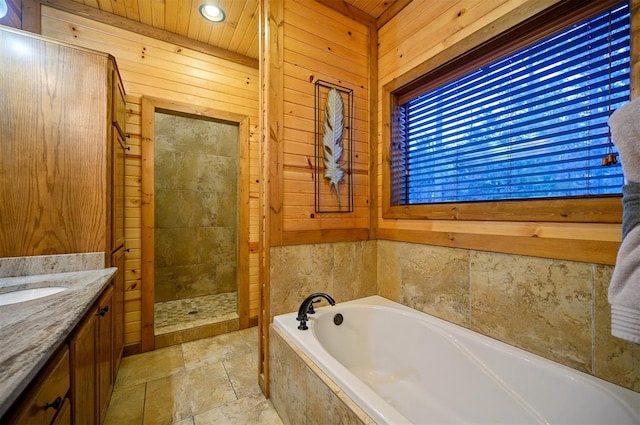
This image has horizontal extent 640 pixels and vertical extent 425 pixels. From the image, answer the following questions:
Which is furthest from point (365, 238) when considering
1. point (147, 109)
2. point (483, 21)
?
point (147, 109)

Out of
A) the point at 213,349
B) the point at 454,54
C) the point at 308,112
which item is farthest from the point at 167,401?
the point at 454,54

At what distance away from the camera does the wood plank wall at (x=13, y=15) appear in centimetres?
181

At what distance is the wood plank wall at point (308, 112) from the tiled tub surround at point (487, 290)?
0.15 meters

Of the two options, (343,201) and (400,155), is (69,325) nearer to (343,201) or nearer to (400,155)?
(343,201)

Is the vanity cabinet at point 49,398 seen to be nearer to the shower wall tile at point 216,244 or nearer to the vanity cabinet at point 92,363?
the vanity cabinet at point 92,363

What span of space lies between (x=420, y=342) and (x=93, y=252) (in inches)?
79.7

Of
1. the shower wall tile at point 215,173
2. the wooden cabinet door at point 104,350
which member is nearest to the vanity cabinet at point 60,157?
the wooden cabinet door at point 104,350

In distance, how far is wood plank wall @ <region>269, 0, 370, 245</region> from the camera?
1813 millimetres

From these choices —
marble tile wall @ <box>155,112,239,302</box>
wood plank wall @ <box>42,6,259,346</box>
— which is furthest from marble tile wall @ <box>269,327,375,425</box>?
marble tile wall @ <box>155,112,239,302</box>

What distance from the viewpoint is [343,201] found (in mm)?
2061

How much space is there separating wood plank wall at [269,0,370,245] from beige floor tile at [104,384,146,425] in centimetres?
132

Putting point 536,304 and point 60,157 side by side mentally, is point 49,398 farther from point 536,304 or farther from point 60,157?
point 536,304

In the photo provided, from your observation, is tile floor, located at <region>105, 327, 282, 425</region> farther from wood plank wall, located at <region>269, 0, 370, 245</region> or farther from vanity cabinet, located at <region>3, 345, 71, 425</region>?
wood plank wall, located at <region>269, 0, 370, 245</region>

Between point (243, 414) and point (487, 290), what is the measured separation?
161cm
